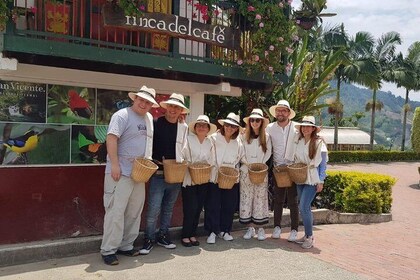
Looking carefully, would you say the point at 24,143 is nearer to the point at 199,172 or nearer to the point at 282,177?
the point at 199,172

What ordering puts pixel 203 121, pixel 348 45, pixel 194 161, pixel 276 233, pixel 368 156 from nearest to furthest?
pixel 203 121
pixel 194 161
pixel 276 233
pixel 368 156
pixel 348 45

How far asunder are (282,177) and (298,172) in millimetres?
291

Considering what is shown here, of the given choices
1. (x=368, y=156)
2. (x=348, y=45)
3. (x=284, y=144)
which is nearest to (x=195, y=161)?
(x=284, y=144)

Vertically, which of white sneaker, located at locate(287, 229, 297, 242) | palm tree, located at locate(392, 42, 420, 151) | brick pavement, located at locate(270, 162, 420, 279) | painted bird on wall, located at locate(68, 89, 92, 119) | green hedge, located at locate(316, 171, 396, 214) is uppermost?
palm tree, located at locate(392, 42, 420, 151)

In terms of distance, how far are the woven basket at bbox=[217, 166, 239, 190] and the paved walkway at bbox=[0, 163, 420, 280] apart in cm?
83

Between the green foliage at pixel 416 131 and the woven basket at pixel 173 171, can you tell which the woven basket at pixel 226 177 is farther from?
the green foliage at pixel 416 131

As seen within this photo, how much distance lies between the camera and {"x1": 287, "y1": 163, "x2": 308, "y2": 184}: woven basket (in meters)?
5.55

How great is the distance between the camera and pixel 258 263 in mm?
5000

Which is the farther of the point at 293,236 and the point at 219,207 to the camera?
the point at 293,236

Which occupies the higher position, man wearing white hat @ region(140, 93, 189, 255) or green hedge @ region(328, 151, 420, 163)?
man wearing white hat @ region(140, 93, 189, 255)

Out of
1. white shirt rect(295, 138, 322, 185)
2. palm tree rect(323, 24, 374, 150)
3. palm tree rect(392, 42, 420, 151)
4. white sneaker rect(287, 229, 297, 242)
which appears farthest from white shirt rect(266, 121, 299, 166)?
palm tree rect(392, 42, 420, 151)

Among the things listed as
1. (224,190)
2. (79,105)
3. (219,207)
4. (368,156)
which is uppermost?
(79,105)

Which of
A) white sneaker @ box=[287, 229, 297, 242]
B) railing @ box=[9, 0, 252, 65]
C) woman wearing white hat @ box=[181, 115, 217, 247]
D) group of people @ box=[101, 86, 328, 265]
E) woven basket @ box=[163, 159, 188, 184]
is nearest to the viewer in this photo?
group of people @ box=[101, 86, 328, 265]

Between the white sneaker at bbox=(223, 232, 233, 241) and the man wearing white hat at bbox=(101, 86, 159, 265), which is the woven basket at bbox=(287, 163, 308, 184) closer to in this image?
the white sneaker at bbox=(223, 232, 233, 241)
